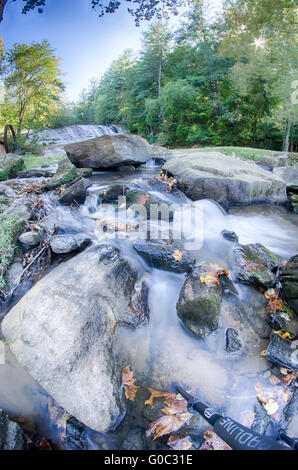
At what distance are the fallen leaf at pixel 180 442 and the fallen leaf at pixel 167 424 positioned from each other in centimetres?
6

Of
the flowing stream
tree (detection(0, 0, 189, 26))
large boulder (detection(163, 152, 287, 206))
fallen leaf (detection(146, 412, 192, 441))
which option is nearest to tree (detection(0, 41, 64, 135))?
tree (detection(0, 0, 189, 26))

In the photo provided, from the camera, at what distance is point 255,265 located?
3.38 meters

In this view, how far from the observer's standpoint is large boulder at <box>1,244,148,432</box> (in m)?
2.04

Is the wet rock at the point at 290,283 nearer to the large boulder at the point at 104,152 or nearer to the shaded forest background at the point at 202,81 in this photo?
the shaded forest background at the point at 202,81

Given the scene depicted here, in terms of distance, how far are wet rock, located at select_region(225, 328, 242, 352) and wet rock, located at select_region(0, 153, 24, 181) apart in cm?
822

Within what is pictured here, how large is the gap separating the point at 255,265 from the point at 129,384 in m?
2.37

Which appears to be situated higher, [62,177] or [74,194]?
[62,177]

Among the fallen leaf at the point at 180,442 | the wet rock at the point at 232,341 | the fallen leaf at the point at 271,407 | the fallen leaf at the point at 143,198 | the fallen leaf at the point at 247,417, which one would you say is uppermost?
the fallen leaf at the point at 143,198

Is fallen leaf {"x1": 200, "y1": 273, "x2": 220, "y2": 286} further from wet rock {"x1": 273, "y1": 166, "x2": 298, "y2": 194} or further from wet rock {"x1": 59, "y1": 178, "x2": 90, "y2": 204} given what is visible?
wet rock {"x1": 273, "y1": 166, "x2": 298, "y2": 194}

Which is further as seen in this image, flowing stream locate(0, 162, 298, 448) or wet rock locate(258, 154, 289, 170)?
wet rock locate(258, 154, 289, 170)

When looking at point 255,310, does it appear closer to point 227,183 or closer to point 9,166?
point 227,183

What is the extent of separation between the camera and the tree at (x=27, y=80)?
11352 mm

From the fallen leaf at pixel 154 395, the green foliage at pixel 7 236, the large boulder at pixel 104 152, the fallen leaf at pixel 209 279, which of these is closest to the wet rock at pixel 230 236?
the fallen leaf at pixel 209 279

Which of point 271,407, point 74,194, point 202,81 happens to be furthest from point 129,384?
point 202,81
